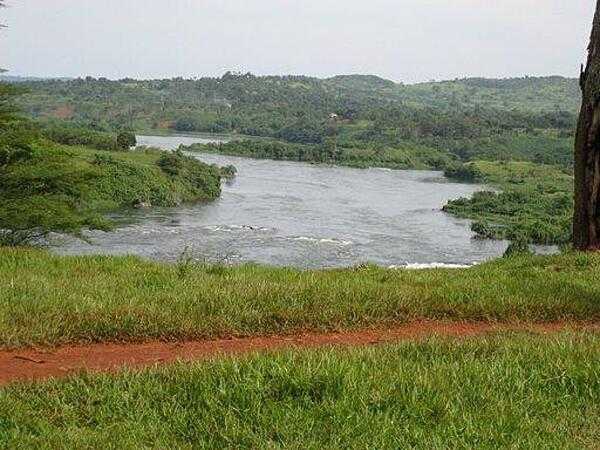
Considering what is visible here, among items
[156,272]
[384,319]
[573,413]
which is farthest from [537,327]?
[156,272]

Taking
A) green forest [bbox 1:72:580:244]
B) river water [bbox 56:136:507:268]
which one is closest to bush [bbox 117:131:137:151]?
green forest [bbox 1:72:580:244]

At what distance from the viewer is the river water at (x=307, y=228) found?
4697 cm

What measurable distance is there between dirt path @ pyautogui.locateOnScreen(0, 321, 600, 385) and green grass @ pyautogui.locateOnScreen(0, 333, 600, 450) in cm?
66

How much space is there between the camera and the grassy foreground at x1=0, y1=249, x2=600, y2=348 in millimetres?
6523

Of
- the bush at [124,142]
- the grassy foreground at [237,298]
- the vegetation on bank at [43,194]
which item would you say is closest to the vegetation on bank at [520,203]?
the vegetation on bank at [43,194]

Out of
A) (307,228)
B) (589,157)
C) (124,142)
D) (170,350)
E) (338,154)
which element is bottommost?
(307,228)

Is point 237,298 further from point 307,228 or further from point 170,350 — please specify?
point 307,228

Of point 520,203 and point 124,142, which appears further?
point 124,142

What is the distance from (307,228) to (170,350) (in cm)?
5202

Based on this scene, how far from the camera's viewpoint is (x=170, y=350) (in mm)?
6238

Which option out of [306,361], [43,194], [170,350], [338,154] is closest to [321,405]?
[306,361]

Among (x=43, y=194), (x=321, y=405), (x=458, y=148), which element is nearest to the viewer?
(x=321, y=405)

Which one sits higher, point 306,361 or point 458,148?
point 306,361

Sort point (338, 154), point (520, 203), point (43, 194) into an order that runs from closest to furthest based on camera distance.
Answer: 1. point (43, 194)
2. point (520, 203)
3. point (338, 154)
